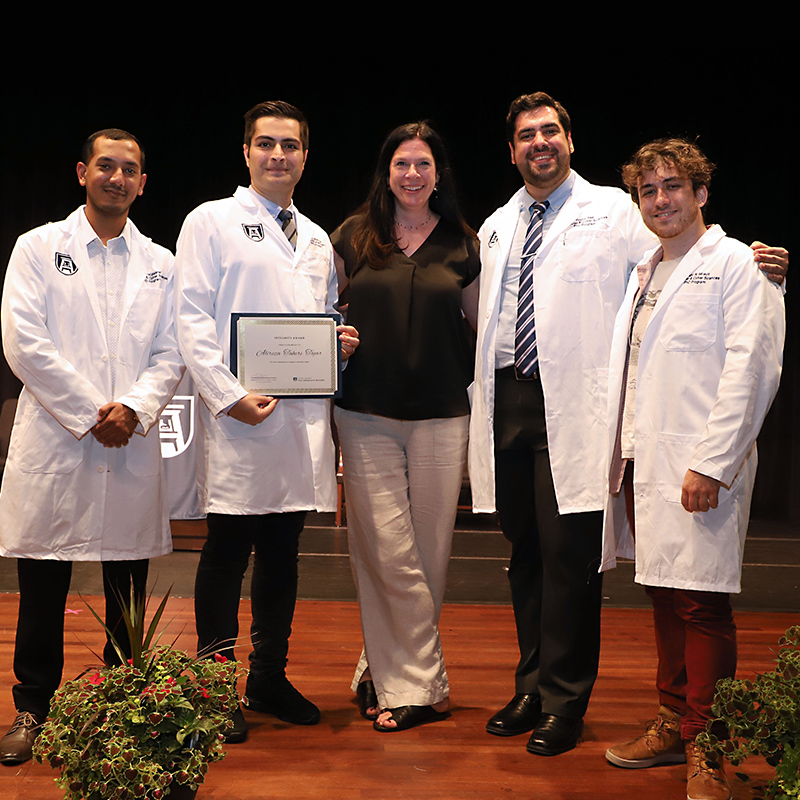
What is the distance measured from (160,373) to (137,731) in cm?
100

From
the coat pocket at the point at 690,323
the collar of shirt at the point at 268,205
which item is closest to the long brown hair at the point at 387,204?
the collar of shirt at the point at 268,205

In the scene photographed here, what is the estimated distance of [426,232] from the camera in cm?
248

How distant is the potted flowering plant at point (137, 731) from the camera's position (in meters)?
1.57

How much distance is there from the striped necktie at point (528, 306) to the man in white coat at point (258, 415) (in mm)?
471

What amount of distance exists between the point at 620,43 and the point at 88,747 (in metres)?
6.52

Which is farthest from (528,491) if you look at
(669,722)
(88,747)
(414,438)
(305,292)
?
(88,747)

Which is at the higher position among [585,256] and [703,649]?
[585,256]

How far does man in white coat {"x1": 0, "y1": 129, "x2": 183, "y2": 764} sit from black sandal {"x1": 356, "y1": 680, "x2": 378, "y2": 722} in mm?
712

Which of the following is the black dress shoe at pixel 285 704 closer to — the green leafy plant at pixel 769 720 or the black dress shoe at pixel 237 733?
the black dress shoe at pixel 237 733

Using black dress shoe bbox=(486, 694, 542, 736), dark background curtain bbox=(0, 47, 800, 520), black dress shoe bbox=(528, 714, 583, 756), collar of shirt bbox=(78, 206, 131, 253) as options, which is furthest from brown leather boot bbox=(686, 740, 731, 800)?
dark background curtain bbox=(0, 47, 800, 520)

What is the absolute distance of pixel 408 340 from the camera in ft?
7.73

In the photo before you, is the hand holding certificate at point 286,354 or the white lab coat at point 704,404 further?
the hand holding certificate at point 286,354

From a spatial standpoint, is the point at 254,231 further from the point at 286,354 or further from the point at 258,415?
the point at 258,415

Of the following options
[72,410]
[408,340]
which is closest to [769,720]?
[408,340]
